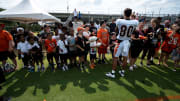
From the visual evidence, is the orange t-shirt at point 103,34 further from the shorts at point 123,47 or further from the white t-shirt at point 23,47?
the white t-shirt at point 23,47

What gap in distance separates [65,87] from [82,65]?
1.69m

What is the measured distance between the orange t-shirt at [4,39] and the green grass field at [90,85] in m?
1.14

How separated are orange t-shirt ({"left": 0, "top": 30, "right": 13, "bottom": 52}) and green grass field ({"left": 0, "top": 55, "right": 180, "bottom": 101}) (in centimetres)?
114

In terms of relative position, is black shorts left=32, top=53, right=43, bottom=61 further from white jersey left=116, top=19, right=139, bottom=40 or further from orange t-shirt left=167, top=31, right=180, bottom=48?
orange t-shirt left=167, top=31, right=180, bottom=48

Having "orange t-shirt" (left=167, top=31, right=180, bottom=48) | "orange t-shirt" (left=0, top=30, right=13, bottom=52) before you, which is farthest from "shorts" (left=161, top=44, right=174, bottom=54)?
"orange t-shirt" (left=0, top=30, right=13, bottom=52)

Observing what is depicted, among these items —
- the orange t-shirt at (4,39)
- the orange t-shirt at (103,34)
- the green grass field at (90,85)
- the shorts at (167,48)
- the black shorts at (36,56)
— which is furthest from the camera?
the orange t-shirt at (103,34)

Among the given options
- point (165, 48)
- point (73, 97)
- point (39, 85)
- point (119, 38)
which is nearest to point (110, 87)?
point (73, 97)

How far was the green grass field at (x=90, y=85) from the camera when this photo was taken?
9.30ft

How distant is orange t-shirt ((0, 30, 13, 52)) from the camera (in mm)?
3813

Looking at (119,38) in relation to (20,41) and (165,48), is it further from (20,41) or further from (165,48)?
(20,41)

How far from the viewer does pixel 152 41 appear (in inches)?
176


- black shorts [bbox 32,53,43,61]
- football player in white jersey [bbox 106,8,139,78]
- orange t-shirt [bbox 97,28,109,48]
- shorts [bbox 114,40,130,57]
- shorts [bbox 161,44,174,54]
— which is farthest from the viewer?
orange t-shirt [bbox 97,28,109,48]

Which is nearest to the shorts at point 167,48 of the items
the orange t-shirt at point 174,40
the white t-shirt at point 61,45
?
the orange t-shirt at point 174,40

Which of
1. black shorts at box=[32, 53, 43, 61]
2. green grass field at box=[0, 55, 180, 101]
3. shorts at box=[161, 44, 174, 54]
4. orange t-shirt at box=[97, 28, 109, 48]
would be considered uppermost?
orange t-shirt at box=[97, 28, 109, 48]
